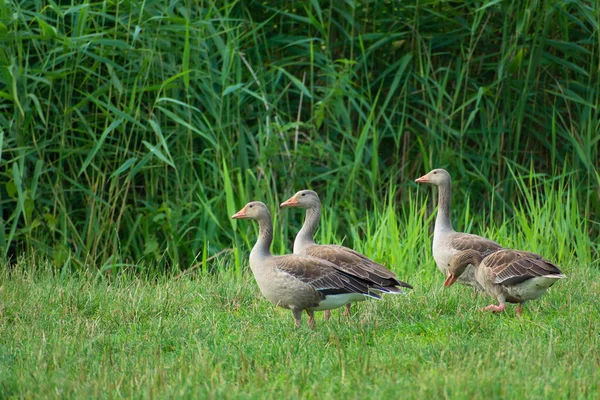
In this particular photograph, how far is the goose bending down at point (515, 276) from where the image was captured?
21.9 feet

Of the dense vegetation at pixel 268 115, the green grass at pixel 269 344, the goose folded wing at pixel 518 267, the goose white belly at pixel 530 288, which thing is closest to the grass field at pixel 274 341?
the green grass at pixel 269 344

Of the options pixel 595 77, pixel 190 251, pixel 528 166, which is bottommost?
pixel 190 251

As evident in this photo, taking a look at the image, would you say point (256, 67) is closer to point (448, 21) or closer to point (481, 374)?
point (448, 21)

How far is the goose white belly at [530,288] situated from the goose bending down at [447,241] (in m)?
0.75

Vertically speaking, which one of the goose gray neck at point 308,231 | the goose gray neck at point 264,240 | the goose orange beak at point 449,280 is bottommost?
the goose orange beak at point 449,280

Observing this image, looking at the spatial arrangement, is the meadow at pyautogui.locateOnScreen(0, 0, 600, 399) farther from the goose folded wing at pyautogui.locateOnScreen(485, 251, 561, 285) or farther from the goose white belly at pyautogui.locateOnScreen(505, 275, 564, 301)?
the goose folded wing at pyautogui.locateOnScreen(485, 251, 561, 285)

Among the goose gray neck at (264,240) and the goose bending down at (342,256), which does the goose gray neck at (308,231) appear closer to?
the goose bending down at (342,256)

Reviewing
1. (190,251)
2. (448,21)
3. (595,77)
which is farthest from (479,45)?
(190,251)

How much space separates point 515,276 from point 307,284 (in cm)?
143

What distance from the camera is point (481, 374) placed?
16.4ft

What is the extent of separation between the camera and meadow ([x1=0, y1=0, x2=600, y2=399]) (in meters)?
7.12

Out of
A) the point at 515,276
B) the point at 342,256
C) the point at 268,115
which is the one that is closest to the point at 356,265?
the point at 342,256

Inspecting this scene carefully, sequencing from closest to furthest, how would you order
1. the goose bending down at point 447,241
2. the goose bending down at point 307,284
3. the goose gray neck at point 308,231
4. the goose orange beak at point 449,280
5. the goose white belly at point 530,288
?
the goose bending down at point 307,284 → the goose white belly at point 530,288 → the goose orange beak at point 449,280 → the goose bending down at point 447,241 → the goose gray neck at point 308,231

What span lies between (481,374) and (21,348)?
278 centimetres
